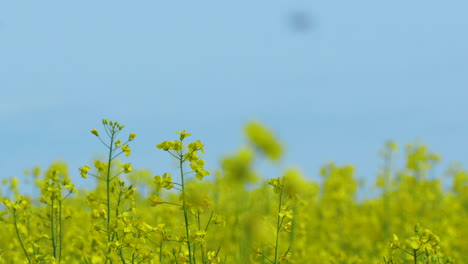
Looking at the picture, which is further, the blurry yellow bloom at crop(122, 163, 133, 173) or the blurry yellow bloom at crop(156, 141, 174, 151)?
the blurry yellow bloom at crop(122, 163, 133, 173)

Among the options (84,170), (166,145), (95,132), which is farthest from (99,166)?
(166,145)

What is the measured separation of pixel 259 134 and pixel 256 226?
0.38 m

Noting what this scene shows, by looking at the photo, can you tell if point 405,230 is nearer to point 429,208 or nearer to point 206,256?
point 429,208

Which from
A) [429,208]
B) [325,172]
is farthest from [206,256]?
[429,208]

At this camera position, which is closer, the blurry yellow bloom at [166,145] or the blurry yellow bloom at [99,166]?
the blurry yellow bloom at [166,145]

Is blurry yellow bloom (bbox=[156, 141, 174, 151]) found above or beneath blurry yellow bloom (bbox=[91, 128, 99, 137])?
beneath

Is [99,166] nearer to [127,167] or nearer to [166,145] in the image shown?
[127,167]

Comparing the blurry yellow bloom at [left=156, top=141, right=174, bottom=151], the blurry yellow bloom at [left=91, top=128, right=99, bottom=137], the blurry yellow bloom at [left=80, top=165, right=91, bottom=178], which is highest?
the blurry yellow bloom at [left=91, top=128, right=99, bottom=137]

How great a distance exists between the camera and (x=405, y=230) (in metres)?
8.84

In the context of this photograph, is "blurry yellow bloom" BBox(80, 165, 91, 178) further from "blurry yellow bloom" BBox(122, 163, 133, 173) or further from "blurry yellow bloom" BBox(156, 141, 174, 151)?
"blurry yellow bloom" BBox(156, 141, 174, 151)

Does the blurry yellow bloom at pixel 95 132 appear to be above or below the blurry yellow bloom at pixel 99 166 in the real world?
above

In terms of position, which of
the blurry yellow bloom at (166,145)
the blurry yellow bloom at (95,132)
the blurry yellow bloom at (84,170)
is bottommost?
the blurry yellow bloom at (166,145)

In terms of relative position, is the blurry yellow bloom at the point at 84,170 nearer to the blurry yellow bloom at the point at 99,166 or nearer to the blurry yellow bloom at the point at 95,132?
the blurry yellow bloom at the point at 99,166

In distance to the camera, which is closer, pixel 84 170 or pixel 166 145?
A: pixel 166 145
